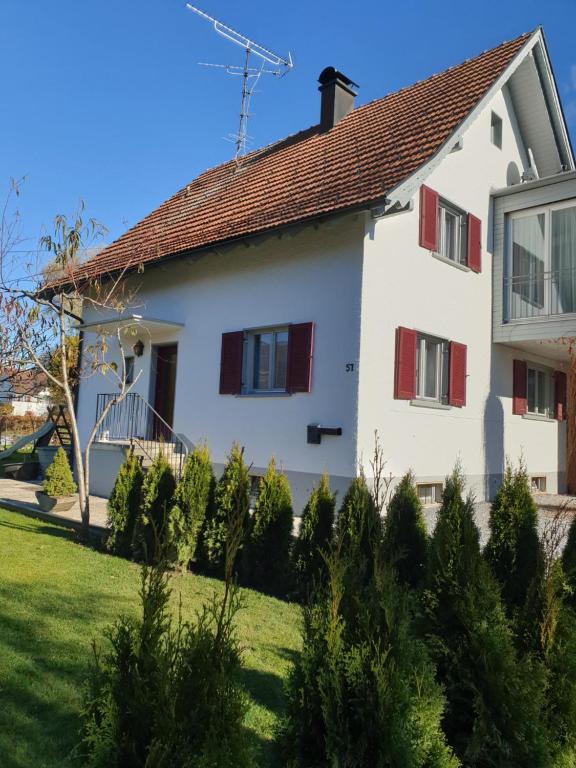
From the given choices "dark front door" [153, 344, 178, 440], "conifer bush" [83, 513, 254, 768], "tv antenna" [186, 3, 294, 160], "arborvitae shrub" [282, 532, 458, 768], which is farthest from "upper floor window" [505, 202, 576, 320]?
"conifer bush" [83, 513, 254, 768]

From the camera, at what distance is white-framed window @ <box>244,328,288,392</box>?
35.6 ft

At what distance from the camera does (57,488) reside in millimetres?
9352

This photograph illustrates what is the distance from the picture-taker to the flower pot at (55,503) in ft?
30.7

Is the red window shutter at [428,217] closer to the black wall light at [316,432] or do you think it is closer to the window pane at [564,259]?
the window pane at [564,259]

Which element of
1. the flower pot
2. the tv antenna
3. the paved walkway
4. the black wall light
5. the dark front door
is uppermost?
the tv antenna

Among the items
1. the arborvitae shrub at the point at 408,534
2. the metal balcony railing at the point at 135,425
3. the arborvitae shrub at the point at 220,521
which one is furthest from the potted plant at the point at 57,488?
the arborvitae shrub at the point at 408,534

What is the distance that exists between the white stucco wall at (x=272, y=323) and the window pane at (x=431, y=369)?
2.20 m

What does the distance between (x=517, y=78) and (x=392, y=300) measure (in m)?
7.26

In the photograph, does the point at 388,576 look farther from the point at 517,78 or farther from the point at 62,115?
the point at 517,78

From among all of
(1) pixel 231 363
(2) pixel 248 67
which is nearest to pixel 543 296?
(1) pixel 231 363

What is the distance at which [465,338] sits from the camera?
1194 cm

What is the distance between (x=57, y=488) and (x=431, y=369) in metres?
6.93

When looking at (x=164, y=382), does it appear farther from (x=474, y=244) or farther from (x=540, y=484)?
(x=540, y=484)

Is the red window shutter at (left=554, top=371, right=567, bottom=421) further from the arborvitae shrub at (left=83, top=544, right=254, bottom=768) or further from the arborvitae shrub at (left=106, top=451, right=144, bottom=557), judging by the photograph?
the arborvitae shrub at (left=83, top=544, right=254, bottom=768)
